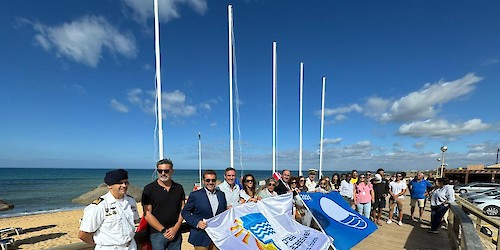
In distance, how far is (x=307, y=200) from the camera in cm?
441

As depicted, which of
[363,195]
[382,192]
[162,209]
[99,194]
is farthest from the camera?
[99,194]

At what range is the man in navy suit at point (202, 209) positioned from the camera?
3.19 metres

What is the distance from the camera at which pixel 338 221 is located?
14.0 feet

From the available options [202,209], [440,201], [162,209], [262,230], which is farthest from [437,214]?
[162,209]

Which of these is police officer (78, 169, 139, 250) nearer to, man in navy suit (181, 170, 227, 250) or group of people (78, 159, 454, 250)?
group of people (78, 159, 454, 250)

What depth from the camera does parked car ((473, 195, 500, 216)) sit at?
520 inches

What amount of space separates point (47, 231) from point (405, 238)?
49.9ft

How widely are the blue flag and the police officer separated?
9.26 feet

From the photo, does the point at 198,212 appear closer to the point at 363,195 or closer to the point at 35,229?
the point at 363,195

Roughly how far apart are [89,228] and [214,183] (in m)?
1.53

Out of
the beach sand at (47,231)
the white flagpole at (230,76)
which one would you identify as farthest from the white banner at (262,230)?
the white flagpole at (230,76)

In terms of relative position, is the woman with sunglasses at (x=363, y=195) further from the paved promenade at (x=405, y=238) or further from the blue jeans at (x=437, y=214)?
the blue jeans at (x=437, y=214)

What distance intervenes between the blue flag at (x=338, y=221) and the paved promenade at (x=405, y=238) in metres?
2.11

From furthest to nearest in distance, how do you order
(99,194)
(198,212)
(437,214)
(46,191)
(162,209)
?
(46,191) → (99,194) → (437,214) → (198,212) → (162,209)
